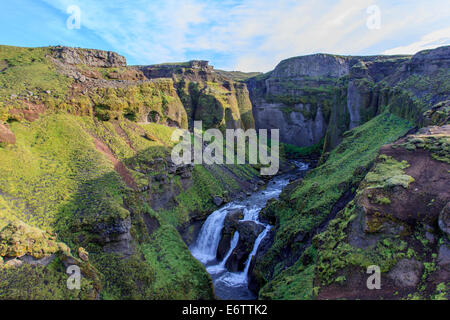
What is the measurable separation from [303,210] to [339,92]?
4502 cm

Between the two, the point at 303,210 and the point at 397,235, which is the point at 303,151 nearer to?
the point at 303,210

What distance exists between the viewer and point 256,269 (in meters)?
21.2

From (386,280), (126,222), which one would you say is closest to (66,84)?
(126,222)

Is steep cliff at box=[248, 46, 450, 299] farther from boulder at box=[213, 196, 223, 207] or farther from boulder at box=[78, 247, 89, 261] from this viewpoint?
boulder at box=[78, 247, 89, 261]

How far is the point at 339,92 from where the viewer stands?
58156 millimetres

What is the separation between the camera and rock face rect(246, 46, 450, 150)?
113 feet

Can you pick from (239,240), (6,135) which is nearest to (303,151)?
(239,240)

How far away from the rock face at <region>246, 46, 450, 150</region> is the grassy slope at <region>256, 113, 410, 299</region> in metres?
7.47

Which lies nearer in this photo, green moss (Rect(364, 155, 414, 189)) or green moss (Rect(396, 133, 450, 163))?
green moss (Rect(364, 155, 414, 189))

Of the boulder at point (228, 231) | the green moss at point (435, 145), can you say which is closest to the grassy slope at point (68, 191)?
the boulder at point (228, 231)

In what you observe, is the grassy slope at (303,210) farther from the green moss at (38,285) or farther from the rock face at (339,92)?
the green moss at (38,285)

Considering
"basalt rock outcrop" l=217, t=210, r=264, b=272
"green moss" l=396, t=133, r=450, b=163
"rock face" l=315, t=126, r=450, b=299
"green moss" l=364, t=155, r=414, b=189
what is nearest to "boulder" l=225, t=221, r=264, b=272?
"basalt rock outcrop" l=217, t=210, r=264, b=272
